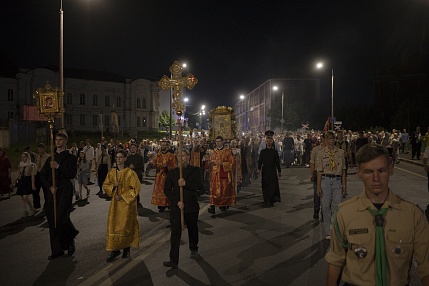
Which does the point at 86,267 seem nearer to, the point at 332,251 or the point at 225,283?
the point at 225,283

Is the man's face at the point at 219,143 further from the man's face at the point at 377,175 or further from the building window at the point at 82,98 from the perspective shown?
the building window at the point at 82,98

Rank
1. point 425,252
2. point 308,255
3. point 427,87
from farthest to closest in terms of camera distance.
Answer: point 427,87 < point 308,255 < point 425,252

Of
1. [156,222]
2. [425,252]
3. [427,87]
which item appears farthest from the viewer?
[427,87]

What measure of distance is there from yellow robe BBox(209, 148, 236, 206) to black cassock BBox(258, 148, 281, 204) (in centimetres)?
115

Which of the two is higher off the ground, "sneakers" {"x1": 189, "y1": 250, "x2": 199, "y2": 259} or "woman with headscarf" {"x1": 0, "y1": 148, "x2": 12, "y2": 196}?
"woman with headscarf" {"x1": 0, "y1": 148, "x2": 12, "y2": 196}

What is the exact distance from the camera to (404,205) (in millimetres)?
2715

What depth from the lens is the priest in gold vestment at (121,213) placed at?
693cm

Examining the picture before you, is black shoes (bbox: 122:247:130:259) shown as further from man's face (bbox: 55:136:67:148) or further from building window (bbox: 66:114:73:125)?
building window (bbox: 66:114:73:125)

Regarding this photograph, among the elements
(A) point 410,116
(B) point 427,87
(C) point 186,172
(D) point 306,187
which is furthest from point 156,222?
(B) point 427,87

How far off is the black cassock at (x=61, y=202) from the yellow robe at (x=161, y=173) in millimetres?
4307

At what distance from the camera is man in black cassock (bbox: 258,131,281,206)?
12.2 metres

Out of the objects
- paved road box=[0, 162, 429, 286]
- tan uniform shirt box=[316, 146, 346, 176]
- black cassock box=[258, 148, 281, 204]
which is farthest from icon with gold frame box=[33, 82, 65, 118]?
black cassock box=[258, 148, 281, 204]

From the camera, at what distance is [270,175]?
12.3 meters

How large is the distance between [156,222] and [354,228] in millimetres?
7800
